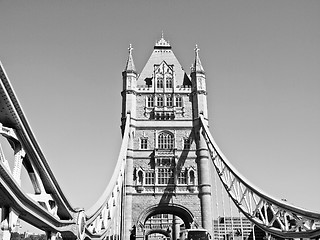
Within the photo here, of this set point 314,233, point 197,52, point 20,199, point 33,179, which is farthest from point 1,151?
point 197,52

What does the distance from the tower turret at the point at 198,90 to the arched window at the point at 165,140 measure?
2.75 meters

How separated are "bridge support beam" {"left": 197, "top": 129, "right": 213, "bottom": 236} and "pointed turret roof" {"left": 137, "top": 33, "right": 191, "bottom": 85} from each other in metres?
6.26

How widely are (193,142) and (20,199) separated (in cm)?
2351

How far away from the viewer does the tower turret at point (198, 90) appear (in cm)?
3341

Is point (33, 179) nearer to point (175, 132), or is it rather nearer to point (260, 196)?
point (260, 196)

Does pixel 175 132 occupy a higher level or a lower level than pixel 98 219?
higher

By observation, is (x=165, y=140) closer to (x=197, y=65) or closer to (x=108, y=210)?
Answer: (x=197, y=65)

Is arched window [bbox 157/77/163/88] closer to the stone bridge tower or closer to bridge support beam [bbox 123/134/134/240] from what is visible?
the stone bridge tower

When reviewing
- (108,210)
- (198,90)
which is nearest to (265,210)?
(108,210)

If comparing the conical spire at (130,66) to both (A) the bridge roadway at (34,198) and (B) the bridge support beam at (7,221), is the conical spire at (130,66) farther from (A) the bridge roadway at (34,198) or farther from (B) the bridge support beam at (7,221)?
(B) the bridge support beam at (7,221)

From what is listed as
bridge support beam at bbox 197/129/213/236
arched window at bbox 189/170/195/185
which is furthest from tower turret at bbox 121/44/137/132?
arched window at bbox 189/170/195/185

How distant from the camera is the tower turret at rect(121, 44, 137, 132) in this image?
33.0 meters

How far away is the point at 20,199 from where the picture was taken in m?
9.84

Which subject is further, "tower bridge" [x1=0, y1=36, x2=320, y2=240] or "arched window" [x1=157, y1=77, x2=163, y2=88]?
"arched window" [x1=157, y1=77, x2=163, y2=88]
